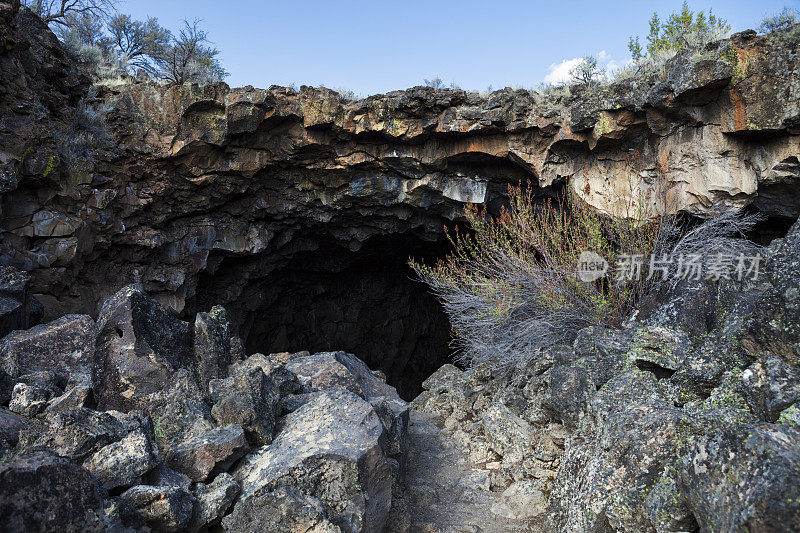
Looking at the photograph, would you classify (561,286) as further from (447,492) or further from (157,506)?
(157,506)

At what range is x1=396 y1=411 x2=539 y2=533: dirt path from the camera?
411cm

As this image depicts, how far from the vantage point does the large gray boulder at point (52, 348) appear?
15.8ft

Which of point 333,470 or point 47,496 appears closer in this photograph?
point 47,496

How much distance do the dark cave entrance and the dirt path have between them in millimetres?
7677

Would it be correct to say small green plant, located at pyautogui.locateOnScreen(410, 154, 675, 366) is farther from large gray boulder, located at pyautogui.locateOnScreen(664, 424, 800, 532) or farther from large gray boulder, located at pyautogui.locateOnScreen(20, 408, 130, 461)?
large gray boulder, located at pyautogui.locateOnScreen(20, 408, 130, 461)

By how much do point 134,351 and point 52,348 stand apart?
4.65ft

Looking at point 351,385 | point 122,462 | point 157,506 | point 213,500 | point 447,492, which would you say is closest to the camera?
point 157,506

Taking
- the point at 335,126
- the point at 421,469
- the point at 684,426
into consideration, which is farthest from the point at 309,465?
the point at 335,126

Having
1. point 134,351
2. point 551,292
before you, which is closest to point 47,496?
point 134,351

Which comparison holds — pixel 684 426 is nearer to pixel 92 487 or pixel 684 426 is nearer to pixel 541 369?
pixel 541 369

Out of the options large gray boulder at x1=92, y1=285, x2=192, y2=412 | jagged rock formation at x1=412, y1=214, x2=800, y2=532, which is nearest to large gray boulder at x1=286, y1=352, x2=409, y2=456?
jagged rock formation at x1=412, y1=214, x2=800, y2=532

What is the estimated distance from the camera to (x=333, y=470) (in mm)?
3484

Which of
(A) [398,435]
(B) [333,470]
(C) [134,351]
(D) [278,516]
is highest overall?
(C) [134,351]

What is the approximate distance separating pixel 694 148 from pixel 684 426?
6375 millimetres
